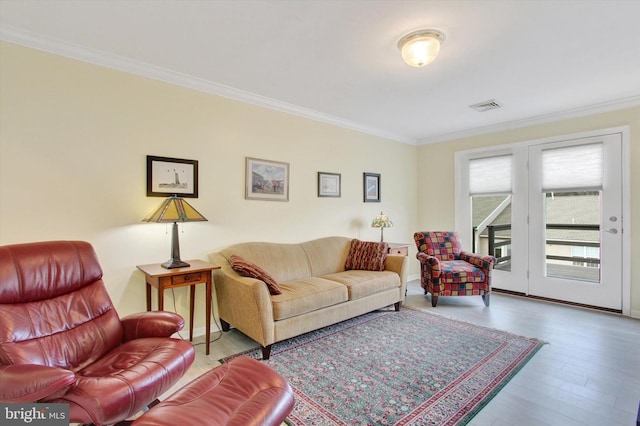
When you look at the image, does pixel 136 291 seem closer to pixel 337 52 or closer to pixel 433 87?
pixel 337 52

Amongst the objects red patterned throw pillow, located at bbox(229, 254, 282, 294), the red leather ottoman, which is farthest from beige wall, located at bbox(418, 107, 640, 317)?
the red leather ottoman

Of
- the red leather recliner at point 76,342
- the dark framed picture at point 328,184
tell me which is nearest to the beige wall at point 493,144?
the dark framed picture at point 328,184

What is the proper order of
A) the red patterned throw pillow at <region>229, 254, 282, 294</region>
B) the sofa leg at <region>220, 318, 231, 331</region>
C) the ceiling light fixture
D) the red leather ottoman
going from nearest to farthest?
the red leather ottoman, the ceiling light fixture, the red patterned throw pillow at <region>229, 254, 282, 294</region>, the sofa leg at <region>220, 318, 231, 331</region>

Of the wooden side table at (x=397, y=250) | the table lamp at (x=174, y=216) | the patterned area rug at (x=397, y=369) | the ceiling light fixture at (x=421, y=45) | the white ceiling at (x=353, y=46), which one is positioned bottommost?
the patterned area rug at (x=397, y=369)

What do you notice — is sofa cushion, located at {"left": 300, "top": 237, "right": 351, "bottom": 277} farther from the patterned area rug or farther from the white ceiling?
the white ceiling

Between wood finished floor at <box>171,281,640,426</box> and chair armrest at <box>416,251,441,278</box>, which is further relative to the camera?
chair armrest at <box>416,251,441,278</box>

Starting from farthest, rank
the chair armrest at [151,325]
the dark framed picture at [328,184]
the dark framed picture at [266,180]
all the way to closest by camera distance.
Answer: the dark framed picture at [328,184]
the dark framed picture at [266,180]
the chair armrest at [151,325]

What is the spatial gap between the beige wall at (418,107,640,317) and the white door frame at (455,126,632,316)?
0.04 m

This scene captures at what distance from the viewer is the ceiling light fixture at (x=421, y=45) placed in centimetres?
220

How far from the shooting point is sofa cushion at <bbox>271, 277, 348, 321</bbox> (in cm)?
262

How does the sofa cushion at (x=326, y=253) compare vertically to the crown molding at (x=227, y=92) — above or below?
below

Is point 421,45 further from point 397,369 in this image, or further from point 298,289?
point 397,369

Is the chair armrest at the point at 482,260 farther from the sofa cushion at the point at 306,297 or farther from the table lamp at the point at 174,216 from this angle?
the table lamp at the point at 174,216

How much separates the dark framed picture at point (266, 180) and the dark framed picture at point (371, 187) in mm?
1438
